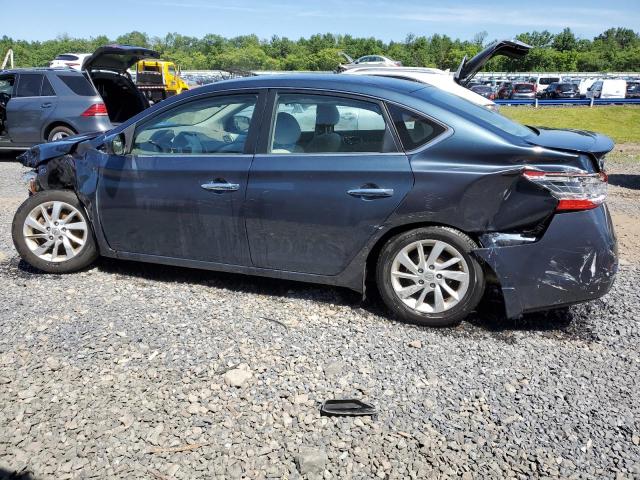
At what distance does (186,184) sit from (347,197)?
4.15 ft

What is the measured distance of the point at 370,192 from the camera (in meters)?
3.71

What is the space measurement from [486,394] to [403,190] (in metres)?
1.37

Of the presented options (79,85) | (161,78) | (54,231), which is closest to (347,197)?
(54,231)

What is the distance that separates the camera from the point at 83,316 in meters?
3.94

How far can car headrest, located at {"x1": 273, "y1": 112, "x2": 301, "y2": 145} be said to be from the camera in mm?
4027

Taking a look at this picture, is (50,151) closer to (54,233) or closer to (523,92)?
(54,233)

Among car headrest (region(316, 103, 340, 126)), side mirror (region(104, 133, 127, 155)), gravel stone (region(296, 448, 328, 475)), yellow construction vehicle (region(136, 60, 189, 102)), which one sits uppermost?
yellow construction vehicle (region(136, 60, 189, 102))

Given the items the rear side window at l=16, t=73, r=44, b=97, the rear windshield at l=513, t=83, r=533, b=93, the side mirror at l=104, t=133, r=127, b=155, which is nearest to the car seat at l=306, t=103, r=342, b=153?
the side mirror at l=104, t=133, r=127, b=155

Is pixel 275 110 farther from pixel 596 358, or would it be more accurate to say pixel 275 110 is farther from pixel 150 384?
pixel 596 358

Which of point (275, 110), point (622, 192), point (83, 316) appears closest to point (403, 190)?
point (275, 110)

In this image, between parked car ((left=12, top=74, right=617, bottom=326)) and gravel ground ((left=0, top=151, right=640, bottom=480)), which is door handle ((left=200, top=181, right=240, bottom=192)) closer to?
parked car ((left=12, top=74, right=617, bottom=326))

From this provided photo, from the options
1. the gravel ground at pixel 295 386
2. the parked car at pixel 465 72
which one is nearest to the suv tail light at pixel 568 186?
the gravel ground at pixel 295 386

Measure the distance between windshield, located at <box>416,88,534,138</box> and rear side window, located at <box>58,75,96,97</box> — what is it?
27.9 feet

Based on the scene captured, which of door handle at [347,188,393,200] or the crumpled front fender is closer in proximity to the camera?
door handle at [347,188,393,200]
